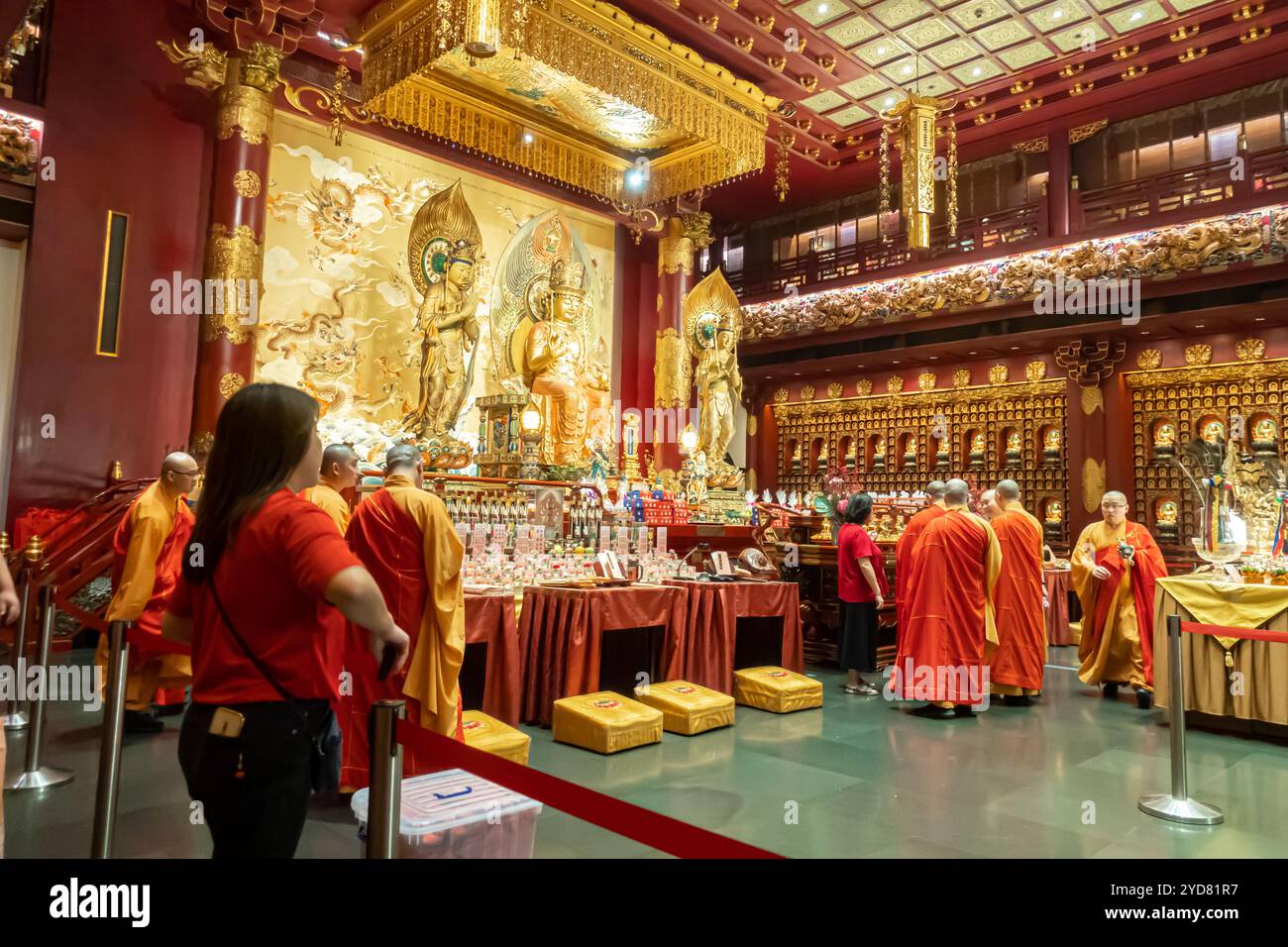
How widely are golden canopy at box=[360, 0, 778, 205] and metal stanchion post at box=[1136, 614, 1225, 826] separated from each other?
5.83 meters

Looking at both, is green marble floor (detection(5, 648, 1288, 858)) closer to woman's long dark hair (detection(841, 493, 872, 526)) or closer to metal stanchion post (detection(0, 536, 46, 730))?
metal stanchion post (detection(0, 536, 46, 730))

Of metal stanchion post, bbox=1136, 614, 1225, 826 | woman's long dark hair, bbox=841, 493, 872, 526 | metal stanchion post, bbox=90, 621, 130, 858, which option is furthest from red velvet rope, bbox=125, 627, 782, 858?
woman's long dark hair, bbox=841, 493, 872, 526

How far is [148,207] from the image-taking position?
25.0 ft

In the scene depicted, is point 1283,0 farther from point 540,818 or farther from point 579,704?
point 540,818

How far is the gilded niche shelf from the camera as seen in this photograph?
1083 centimetres

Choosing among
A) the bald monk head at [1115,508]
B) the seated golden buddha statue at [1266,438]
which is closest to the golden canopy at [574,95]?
the bald monk head at [1115,508]

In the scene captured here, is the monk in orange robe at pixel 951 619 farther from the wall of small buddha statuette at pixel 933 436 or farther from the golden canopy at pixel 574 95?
the wall of small buddha statuette at pixel 933 436

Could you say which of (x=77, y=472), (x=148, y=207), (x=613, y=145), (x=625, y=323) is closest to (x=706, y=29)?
(x=613, y=145)

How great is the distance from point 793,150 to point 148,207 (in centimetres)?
760

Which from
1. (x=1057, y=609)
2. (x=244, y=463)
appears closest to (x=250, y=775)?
(x=244, y=463)

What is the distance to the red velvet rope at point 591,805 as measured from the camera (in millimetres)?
1237

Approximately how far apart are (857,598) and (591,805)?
4.58 meters

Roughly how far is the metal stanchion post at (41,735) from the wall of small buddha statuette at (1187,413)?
10385mm

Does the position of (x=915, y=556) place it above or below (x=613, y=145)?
below
